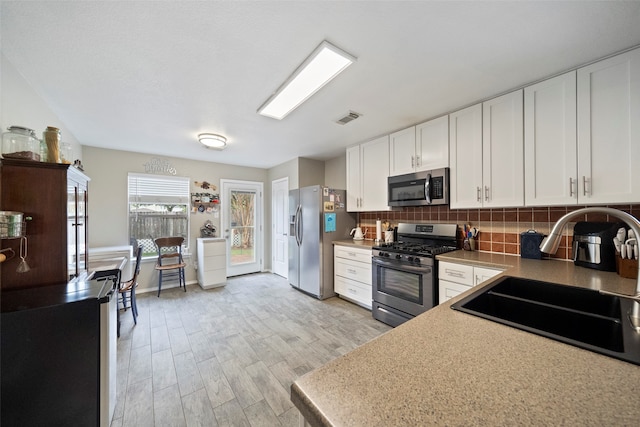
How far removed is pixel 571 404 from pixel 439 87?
2.22 m

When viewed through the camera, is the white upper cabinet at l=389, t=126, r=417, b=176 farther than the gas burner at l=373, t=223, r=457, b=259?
Yes

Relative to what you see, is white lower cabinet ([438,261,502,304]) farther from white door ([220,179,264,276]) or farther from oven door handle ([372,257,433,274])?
white door ([220,179,264,276])

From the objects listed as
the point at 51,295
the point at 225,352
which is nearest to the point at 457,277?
the point at 225,352

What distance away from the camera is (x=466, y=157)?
2.38 metres

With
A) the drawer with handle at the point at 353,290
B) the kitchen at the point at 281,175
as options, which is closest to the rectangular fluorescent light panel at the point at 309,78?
the kitchen at the point at 281,175

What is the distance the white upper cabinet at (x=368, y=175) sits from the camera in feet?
10.5

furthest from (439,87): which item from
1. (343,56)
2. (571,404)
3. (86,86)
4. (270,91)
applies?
(86,86)

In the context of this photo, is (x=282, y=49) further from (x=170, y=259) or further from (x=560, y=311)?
(x=170, y=259)

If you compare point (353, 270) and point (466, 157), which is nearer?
point (466, 157)

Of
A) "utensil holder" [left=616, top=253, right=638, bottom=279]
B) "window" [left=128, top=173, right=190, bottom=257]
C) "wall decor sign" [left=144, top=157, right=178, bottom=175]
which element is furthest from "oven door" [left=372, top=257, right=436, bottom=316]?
"wall decor sign" [left=144, top=157, right=178, bottom=175]

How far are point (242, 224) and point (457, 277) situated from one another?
411 centimetres

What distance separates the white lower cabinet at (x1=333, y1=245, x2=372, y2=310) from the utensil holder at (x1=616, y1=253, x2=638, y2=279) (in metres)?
2.02

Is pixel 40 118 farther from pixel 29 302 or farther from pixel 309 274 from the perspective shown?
pixel 309 274

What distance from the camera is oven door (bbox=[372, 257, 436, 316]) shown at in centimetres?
236
